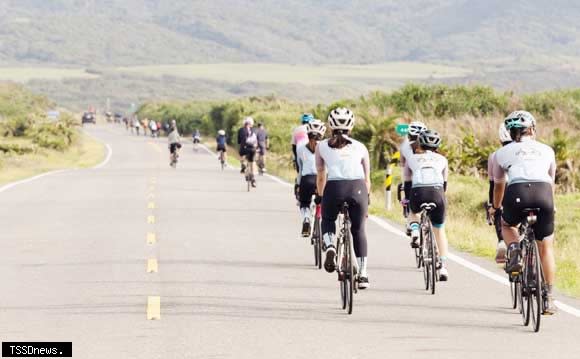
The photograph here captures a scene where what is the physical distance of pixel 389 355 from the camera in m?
10.4

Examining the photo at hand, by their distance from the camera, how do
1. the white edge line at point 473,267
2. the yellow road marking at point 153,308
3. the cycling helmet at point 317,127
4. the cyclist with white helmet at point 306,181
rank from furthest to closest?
the cyclist with white helmet at point 306,181
the cycling helmet at point 317,127
the white edge line at point 473,267
the yellow road marking at point 153,308

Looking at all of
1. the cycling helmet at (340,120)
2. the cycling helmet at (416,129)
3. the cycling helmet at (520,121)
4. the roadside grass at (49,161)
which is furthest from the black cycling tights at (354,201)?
the roadside grass at (49,161)

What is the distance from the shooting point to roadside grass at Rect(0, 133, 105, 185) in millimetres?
49906

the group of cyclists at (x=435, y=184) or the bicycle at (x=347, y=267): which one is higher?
the group of cyclists at (x=435, y=184)

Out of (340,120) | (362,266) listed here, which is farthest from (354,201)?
(340,120)

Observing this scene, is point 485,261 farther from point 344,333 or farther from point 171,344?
point 171,344

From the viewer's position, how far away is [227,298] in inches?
541

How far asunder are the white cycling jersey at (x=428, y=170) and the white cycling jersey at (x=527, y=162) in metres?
2.83

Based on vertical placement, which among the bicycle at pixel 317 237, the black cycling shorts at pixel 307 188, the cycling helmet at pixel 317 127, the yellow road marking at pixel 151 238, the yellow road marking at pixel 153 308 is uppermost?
the cycling helmet at pixel 317 127

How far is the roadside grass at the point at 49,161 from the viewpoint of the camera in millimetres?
49906

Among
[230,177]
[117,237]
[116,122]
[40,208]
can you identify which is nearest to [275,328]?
[117,237]

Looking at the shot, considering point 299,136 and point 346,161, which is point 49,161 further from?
point 346,161

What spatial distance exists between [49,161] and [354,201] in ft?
171

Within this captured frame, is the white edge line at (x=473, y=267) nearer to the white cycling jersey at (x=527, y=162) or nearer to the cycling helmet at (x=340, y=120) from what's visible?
the white cycling jersey at (x=527, y=162)
